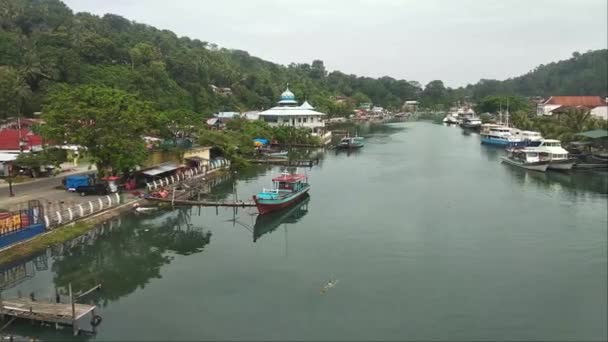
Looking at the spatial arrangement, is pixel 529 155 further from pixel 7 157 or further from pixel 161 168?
pixel 7 157

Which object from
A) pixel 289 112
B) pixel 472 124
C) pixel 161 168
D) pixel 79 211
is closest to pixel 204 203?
pixel 161 168

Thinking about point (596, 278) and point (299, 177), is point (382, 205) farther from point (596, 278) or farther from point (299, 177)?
point (596, 278)

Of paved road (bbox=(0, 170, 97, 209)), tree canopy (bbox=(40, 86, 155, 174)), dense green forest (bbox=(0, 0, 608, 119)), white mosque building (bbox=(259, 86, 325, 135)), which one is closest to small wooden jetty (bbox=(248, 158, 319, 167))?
dense green forest (bbox=(0, 0, 608, 119))

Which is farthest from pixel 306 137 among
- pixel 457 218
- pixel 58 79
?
pixel 457 218

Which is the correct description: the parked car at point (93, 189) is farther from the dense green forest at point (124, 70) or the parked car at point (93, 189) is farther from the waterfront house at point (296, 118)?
the waterfront house at point (296, 118)

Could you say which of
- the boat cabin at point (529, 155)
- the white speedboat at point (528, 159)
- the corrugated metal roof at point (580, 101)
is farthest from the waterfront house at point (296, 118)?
the corrugated metal roof at point (580, 101)
